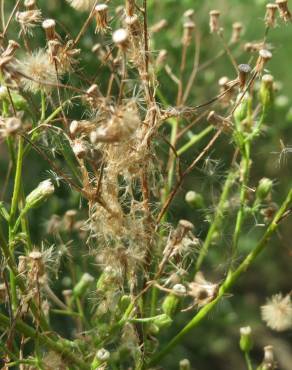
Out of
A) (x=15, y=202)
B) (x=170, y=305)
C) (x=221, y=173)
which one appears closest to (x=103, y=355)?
(x=170, y=305)

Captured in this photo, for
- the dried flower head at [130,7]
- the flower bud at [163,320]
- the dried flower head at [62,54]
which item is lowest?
the flower bud at [163,320]

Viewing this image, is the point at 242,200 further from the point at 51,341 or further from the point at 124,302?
the point at 51,341

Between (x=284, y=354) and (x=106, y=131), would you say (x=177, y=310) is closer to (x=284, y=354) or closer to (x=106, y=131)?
(x=106, y=131)

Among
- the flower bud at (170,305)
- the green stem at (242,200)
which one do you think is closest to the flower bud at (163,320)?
the flower bud at (170,305)

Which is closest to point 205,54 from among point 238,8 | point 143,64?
point 238,8

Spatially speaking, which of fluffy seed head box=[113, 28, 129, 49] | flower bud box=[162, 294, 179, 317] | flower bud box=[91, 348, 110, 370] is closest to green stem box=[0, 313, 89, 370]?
flower bud box=[91, 348, 110, 370]

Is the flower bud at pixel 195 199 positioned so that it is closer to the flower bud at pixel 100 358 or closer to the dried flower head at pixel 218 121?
the dried flower head at pixel 218 121

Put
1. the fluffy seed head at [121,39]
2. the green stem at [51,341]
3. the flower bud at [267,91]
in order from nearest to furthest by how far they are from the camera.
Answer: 1. the fluffy seed head at [121,39]
2. the green stem at [51,341]
3. the flower bud at [267,91]
